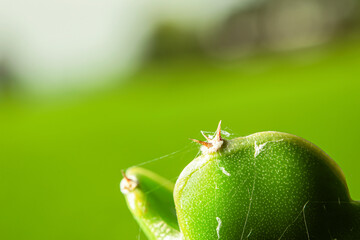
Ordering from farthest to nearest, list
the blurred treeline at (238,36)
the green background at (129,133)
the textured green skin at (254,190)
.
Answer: the blurred treeline at (238,36), the green background at (129,133), the textured green skin at (254,190)

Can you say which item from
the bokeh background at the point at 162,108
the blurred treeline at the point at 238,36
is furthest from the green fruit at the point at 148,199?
the blurred treeline at the point at 238,36

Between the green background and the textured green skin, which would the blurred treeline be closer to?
the green background

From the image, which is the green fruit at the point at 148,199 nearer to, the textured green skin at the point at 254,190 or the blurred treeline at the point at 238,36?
the textured green skin at the point at 254,190

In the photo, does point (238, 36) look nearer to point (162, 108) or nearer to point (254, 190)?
point (162, 108)

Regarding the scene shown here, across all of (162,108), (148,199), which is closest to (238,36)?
(162,108)

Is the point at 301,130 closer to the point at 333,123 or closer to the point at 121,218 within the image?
the point at 333,123

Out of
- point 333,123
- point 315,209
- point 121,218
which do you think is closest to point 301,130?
point 333,123

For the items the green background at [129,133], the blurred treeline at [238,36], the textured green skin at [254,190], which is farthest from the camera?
the blurred treeline at [238,36]
